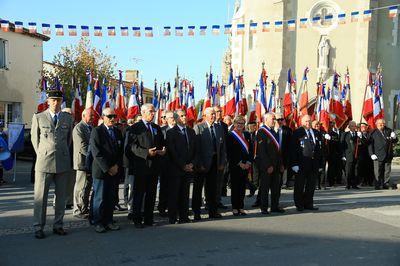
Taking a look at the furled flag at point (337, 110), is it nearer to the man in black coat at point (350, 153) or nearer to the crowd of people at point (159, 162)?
the man in black coat at point (350, 153)

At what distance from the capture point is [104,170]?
7.68 meters

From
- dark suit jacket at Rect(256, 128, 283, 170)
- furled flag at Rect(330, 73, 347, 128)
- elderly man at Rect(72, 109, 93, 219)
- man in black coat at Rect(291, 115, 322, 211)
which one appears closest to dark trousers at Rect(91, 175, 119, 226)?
elderly man at Rect(72, 109, 93, 219)

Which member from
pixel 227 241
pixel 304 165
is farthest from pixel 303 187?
pixel 227 241

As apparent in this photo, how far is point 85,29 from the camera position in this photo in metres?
16.6

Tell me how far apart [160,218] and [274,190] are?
2304mm

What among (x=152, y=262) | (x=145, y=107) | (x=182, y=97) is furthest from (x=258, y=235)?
(x=182, y=97)

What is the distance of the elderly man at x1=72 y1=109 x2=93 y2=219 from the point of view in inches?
349

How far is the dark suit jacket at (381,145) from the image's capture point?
1396 cm

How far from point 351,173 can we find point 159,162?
7.97 meters

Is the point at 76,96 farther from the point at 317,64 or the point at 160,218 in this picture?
the point at 317,64

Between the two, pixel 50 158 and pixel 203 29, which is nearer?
pixel 50 158

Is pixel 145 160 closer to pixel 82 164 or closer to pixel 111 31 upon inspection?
pixel 82 164

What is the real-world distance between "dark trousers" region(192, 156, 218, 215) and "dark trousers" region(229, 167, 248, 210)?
447mm

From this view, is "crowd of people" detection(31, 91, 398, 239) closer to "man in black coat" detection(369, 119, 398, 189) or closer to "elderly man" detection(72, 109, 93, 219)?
"elderly man" detection(72, 109, 93, 219)
